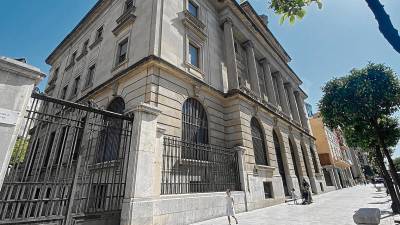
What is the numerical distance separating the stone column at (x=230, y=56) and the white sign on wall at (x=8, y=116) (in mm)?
12088

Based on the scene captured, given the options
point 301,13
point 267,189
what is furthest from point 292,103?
point 301,13

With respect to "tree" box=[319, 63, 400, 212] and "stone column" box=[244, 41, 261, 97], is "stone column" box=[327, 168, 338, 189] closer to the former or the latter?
"tree" box=[319, 63, 400, 212]

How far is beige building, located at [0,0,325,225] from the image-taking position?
21.7 feet

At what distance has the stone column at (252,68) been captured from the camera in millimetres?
17484

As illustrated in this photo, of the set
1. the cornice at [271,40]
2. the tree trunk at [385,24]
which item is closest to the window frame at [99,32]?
the cornice at [271,40]

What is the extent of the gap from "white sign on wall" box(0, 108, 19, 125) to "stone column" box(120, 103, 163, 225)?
2.89m

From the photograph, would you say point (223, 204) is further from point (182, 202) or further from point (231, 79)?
point (231, 79)

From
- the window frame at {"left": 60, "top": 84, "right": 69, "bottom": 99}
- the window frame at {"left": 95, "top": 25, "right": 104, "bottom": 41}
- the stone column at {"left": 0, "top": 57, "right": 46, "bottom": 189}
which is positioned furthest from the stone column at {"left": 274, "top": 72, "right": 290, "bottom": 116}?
the stone column at {"left": 0, "top": 57, "right": 46, "bottom": 189}

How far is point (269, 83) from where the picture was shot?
20.6m

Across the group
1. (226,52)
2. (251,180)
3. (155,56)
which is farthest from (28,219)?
(226,52)

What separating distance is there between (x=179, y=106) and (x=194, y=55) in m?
4.61

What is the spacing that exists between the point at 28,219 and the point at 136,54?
30.1 feet

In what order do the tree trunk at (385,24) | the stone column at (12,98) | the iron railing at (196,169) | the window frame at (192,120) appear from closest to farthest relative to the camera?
the tree trunk at (385,24), the stone column at (12,98), the iron railing at (196,169), the window frame at (192,120)

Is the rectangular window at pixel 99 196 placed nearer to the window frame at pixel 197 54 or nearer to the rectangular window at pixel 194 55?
the window frame at pixel 197 54
